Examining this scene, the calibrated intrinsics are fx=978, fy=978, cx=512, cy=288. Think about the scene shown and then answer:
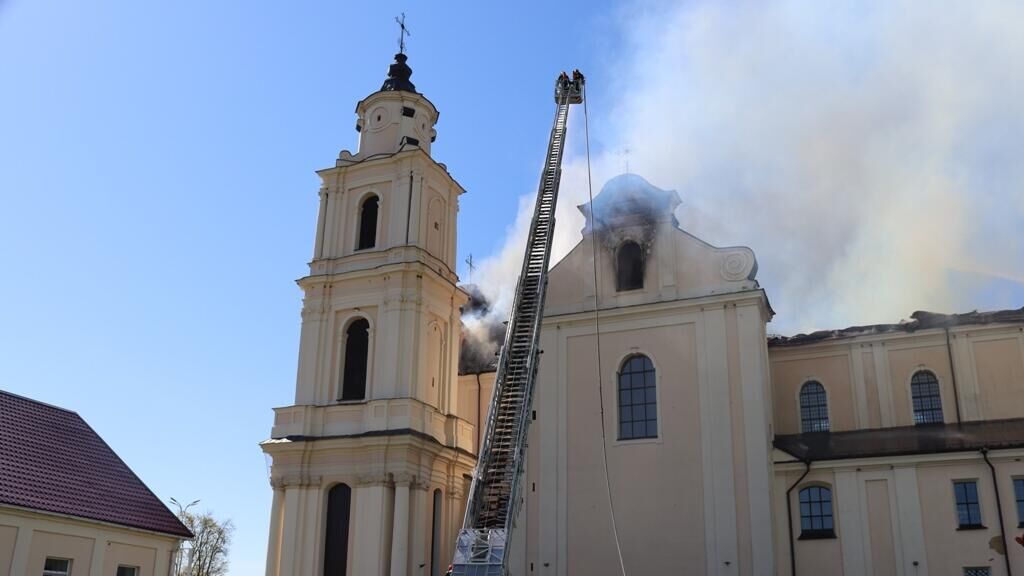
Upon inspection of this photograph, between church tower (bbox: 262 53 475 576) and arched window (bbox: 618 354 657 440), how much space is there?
22.3ft

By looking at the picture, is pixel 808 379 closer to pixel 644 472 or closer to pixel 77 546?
pixel 644 472

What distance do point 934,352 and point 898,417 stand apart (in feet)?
6.80

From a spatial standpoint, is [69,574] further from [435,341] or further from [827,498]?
[827,498]

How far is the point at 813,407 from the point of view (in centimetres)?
2741

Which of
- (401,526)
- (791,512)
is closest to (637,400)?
(791,512)

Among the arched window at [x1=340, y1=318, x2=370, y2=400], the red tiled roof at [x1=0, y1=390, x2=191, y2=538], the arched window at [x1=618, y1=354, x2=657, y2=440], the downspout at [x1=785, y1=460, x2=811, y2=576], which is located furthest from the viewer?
the arched window at [x1=340, y1=318, x2=370, y2=400]

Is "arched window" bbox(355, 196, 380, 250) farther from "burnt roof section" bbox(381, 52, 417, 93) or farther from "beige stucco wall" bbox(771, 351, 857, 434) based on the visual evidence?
"beige stucco wall" bbox(771, 351, 857, 434)

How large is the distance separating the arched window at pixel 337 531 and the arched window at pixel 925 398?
52.7ft

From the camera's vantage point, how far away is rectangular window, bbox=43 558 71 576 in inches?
926

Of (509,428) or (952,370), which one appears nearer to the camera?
(509,428)

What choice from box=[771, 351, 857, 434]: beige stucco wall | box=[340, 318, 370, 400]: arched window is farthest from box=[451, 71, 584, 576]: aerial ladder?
box=[340, 318, 370, 400]: arched window

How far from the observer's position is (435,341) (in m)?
31.4

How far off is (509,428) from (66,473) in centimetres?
1578

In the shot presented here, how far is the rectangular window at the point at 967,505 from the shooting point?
2156 cm
